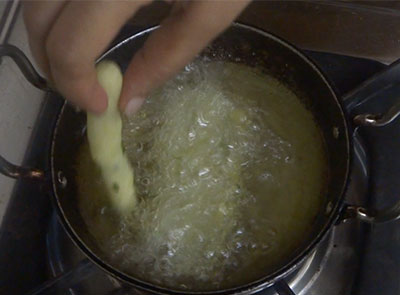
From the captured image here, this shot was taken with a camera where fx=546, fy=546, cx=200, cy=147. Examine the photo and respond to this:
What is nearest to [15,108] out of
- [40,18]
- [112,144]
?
[112,144]

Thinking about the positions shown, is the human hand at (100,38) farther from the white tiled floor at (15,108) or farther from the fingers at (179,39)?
the white tiled floor at (15,108)

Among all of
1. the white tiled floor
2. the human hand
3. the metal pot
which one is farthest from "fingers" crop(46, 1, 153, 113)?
the white tiled floor

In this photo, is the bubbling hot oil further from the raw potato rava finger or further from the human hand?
the human hand

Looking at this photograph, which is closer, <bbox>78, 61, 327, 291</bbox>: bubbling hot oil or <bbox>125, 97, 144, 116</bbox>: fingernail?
<bbox>125, 97, 144, 116</bbox>: fingernail

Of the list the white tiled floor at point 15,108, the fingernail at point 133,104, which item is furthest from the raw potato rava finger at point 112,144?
the white tiled floor at point 15,108

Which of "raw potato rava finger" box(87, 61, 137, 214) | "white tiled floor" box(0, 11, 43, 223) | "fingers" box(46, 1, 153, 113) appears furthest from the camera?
"white tiled floor" box(0, 11, 43, 223)

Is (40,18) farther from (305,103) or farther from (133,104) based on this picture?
(305,103)
